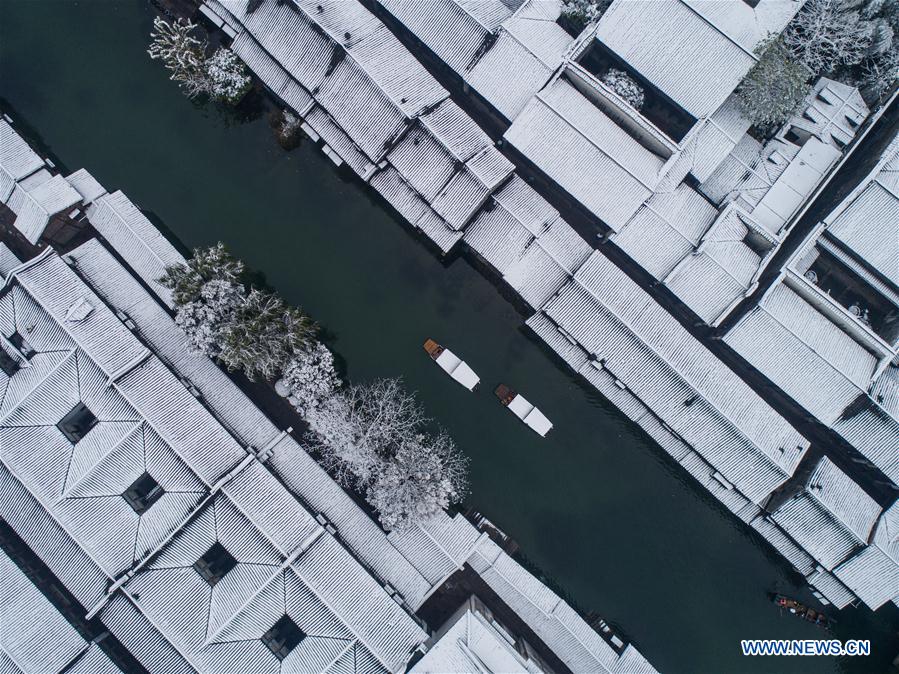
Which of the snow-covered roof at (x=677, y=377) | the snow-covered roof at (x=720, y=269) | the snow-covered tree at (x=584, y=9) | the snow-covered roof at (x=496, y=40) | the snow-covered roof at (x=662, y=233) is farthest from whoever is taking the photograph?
the snow-covered tree at (x=584, y=9)

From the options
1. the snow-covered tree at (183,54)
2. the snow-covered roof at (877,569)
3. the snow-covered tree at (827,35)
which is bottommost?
the snow-covered tree at (183,54)

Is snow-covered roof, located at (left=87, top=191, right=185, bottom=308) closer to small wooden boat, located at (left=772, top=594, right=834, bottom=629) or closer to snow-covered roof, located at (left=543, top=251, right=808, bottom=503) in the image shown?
snow-covered roof, located at (left=543, top=251, right=808, bottom=503)

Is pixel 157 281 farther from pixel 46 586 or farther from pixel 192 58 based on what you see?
pixel 46 586

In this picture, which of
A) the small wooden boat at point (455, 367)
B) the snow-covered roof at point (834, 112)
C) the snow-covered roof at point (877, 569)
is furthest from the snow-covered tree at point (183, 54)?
the snow-covered roof at point (877, 569)

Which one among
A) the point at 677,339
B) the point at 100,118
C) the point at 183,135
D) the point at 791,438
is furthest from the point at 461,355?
the point at 100,118

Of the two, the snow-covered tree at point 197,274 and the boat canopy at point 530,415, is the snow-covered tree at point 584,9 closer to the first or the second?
the boat canopy at point 530,415

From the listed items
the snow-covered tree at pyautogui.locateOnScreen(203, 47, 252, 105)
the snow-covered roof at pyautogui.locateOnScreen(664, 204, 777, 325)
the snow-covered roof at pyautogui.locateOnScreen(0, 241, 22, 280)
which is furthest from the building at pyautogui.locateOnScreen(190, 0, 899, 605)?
the snow-covered roof at pyautogui.locateOnScreen(0, 241, 22, 280)
